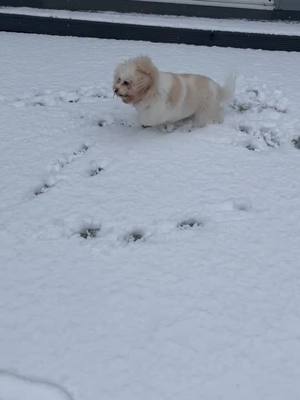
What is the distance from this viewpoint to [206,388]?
67.7 inches

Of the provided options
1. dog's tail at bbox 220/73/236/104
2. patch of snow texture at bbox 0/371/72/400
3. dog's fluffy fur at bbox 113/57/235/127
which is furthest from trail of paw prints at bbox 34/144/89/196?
patch of snow texture at bbox 0/371/72/400

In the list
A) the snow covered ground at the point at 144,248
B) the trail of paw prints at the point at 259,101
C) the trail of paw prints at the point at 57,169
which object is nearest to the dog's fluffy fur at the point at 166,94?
the snow covered ground at the point at 144,248

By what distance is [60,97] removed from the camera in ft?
11.4

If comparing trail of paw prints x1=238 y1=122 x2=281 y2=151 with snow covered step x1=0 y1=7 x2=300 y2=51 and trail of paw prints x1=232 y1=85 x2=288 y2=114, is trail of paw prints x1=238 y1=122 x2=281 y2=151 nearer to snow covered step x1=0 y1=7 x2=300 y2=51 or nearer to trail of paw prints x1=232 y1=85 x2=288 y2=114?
trail of paw prints x1=232 y1=85 x2=288 y2=114

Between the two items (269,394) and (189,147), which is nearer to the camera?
(269,394)

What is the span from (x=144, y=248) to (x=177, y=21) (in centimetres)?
283

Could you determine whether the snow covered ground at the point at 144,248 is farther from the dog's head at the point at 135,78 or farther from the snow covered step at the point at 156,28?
the snow covered step at the point at 156,28

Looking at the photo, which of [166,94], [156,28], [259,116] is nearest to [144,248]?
[166,94]

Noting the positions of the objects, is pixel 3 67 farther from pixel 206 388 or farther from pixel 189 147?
pixel 206 388

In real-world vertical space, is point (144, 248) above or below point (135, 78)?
below

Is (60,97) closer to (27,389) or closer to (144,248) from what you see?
(144,248)

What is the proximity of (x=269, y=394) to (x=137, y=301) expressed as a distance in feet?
2.09

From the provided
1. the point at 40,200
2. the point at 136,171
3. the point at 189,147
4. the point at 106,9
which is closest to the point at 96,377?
the point at 40,200

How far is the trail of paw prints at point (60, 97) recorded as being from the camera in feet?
11.2
